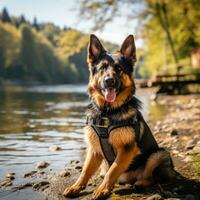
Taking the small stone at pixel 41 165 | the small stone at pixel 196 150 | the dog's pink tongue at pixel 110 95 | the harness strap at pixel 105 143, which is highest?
the dog's pink tongue at pixel 110 95

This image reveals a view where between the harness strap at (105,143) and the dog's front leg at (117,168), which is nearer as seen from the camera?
the dog's front leg at (117,168)

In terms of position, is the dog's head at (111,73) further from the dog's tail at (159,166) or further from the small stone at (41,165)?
the small stone at (41,165)

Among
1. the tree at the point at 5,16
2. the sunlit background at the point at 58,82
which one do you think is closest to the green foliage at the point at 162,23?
the sunlit background at the point at 58,82

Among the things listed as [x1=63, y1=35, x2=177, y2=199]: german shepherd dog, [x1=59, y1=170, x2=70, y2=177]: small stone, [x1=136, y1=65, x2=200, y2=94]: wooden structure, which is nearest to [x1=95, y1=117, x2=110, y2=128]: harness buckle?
[x1=63, y1=35, x2=177, y2=199]: german shepherd dog

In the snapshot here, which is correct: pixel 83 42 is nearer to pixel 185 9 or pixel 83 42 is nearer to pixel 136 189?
pixel 185 9

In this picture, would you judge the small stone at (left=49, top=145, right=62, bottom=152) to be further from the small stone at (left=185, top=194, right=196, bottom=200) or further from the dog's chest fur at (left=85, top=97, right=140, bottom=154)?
the small stone at (left=185, top=194, right=196, bottom=200)

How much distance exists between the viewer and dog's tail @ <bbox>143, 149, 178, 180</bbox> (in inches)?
257

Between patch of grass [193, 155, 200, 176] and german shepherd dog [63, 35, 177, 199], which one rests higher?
german shepherd dog [63, 35, 177, 199]

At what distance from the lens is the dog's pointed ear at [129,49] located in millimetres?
6816

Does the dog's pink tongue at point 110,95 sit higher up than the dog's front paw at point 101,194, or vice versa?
the dog's pink tongue at point 110,95

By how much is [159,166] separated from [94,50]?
2196 mm

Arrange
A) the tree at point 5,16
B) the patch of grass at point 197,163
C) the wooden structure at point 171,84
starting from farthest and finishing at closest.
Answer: the tree at point 5,16 < the wooden structure at point 171,84 < the patch of grass at point 197,163

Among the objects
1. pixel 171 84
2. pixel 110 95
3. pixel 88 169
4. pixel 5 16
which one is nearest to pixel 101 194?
pixel 88 169

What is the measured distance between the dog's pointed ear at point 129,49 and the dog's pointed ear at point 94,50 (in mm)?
366
